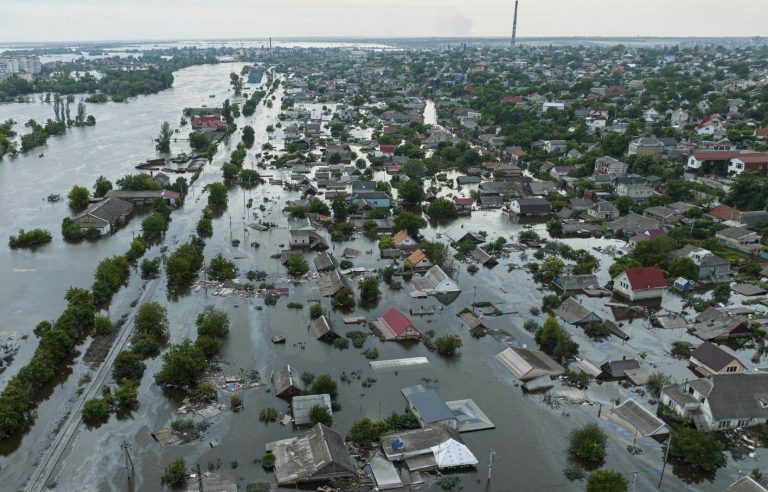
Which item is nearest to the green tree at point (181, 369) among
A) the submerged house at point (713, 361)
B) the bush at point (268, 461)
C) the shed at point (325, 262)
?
the bush at point (268, 461)

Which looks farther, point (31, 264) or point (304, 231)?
→ point (304, 231)

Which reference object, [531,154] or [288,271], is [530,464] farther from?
[531,154]

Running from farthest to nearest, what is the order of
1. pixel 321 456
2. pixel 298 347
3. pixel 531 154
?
1. pixel 531 154
2. pixel 298 347
3. pixel 321 456

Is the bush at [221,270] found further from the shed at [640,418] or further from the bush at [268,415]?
the shed at [640,418]

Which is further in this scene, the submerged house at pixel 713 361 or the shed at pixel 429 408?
the submerged house at pixel 713 361

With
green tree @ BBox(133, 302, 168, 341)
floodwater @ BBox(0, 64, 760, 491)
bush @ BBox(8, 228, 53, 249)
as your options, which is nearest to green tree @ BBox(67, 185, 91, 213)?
floodwater @ BBox(0, 64, 760, 491)

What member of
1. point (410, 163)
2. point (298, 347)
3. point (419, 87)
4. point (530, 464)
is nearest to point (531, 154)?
point (410, 163)
